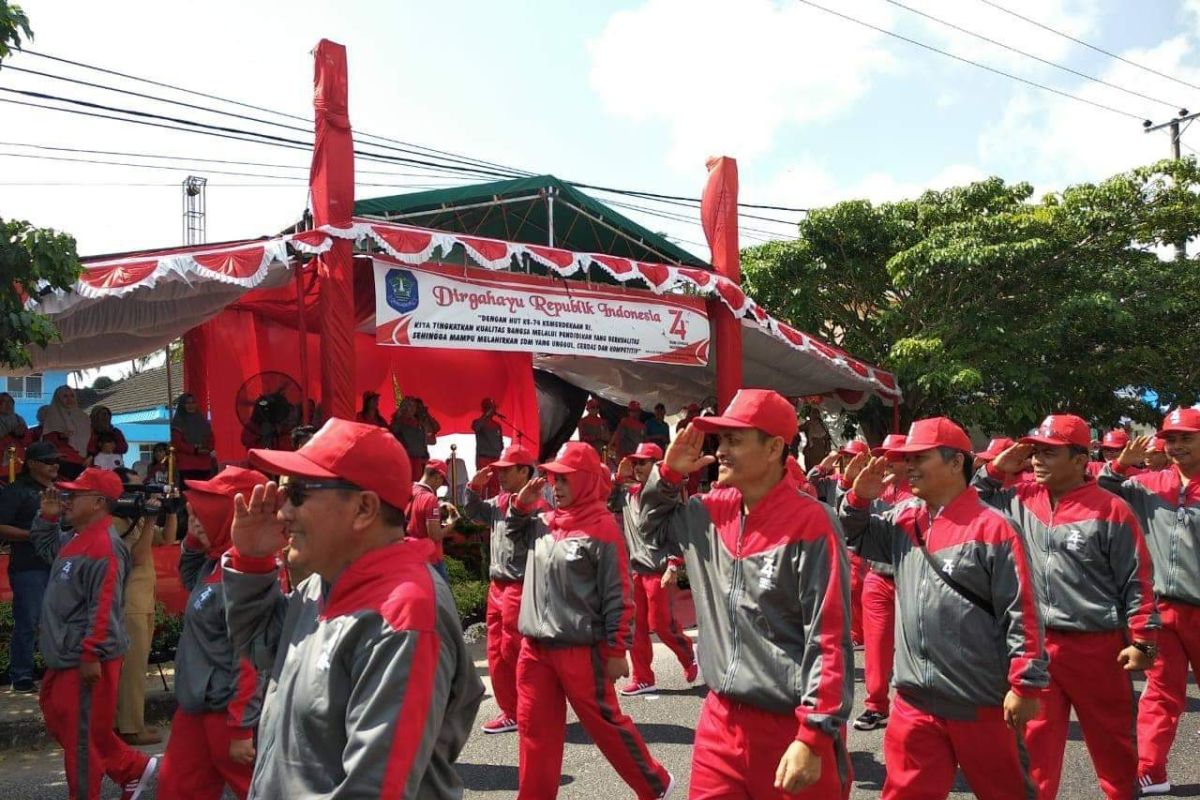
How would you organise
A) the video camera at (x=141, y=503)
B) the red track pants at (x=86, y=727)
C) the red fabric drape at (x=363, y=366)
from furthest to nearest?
the red fabric drape at (x=363, y=366) < the video camera at (x=141, y=503) < the red track pants at (x=86, y=727)

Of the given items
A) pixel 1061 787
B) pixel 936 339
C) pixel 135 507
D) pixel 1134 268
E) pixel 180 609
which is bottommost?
pixel 1061 787

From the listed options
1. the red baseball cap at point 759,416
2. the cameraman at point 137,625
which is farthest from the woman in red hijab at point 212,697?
the cameraman at point 137,625

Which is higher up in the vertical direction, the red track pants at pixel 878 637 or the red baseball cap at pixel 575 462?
the red baseball cap at pixel 575 462

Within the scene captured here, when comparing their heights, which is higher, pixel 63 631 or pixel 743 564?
pixel 743 564

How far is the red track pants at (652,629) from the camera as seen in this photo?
8.51 meters

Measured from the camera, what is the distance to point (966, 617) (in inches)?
167

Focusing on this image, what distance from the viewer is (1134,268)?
714 inches

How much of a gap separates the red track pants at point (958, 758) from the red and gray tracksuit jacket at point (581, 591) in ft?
5.59

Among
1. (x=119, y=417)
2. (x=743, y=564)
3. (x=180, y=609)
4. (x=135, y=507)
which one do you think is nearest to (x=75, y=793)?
(x=135, y=507)

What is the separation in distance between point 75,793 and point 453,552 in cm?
765

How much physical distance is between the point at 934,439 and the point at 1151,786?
9.15 feet

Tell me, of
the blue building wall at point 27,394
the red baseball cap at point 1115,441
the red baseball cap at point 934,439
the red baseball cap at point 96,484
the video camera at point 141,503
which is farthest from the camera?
the blue building wall at point 27,394

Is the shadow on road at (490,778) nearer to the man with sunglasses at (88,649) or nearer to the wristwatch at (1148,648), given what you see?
the man with sunglasses at (88,649)

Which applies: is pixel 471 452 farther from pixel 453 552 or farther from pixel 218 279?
pixel 218 279
